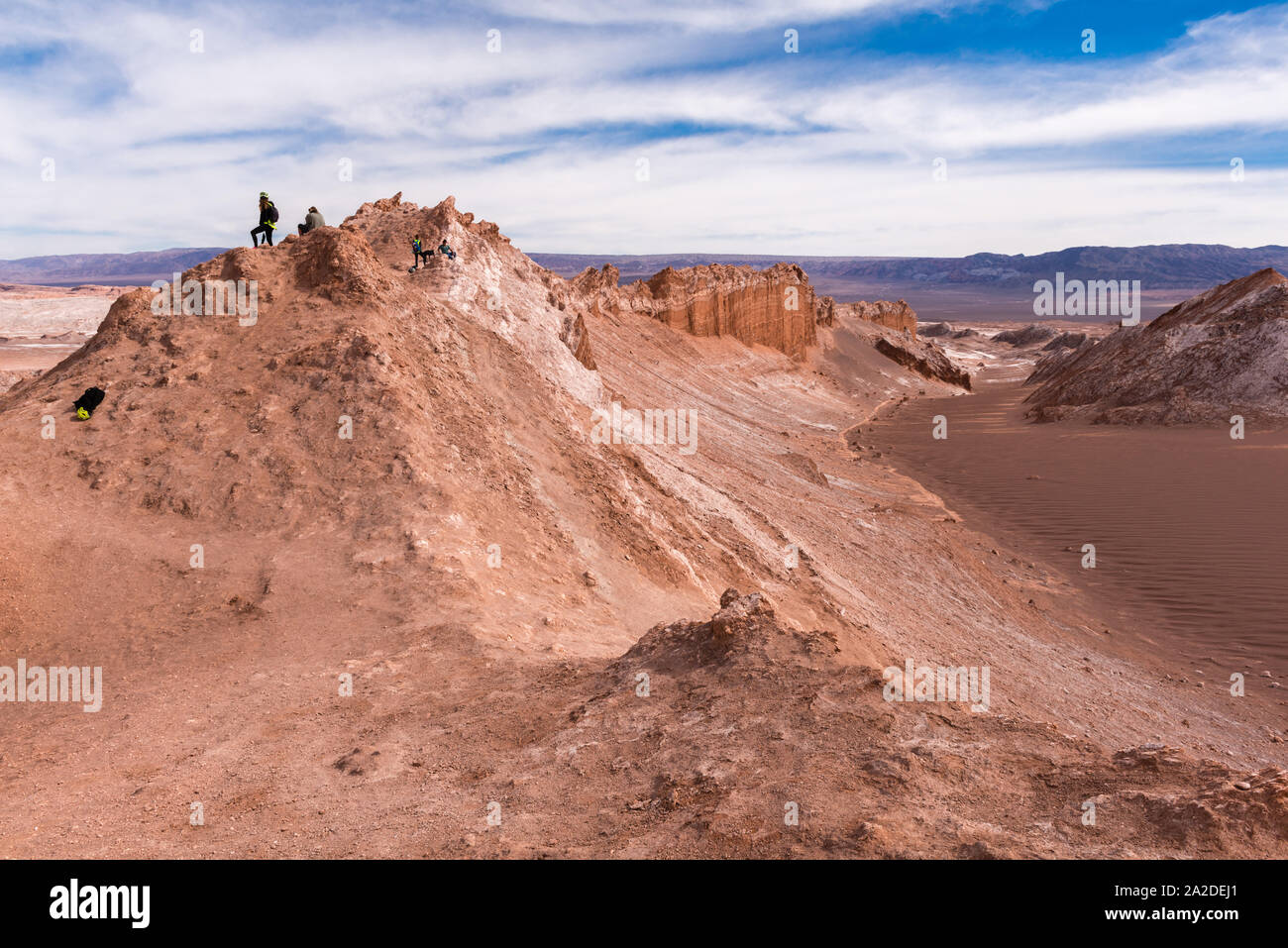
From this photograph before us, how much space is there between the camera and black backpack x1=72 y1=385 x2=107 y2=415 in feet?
31.9

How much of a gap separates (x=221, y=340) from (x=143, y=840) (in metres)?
7.97

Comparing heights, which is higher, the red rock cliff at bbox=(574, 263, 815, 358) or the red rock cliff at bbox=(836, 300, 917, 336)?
the red rock cliff at bbox=(836, 300, 917, 336)

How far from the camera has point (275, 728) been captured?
5.85 metres

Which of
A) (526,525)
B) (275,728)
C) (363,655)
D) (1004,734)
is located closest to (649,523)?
(526,525)

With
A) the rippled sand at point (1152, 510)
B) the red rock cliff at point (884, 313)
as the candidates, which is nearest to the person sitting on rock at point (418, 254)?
the rippled sand at point (1152, 510)

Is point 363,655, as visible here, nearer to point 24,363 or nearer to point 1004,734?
point 1004,734

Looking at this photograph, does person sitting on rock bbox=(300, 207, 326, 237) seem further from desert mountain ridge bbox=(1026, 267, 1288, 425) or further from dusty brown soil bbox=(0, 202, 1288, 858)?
desert mountain ridge bbox=(1026, 267, 1288, 425)

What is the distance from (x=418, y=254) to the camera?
1367 centimetres

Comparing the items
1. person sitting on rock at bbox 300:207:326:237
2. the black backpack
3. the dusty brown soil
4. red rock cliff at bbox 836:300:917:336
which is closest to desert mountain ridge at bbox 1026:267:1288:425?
the dusty brown soil

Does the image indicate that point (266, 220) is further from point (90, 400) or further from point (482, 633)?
point (482, 633)

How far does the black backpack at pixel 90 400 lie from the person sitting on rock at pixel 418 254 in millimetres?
5186

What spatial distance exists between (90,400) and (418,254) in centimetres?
559

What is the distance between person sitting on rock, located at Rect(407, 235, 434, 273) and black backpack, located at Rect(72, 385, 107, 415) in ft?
17.0

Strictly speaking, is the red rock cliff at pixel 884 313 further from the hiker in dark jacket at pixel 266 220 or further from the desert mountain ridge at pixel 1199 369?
the hiker in dark jacket at pixel 266 220
